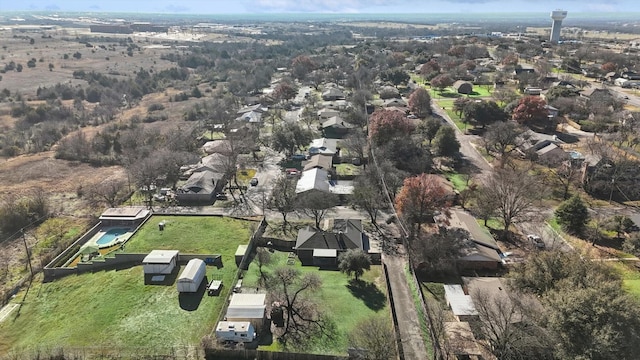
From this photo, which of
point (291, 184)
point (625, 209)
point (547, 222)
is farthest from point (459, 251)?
point (625, 209)

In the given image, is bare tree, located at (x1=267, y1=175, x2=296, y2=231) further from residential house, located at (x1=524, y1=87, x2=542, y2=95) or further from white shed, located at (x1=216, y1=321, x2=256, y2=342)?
residential house, located at (x1=524, y1=87, x2=542, y2=95)

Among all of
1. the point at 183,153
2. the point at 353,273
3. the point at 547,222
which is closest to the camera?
the point at 353,273

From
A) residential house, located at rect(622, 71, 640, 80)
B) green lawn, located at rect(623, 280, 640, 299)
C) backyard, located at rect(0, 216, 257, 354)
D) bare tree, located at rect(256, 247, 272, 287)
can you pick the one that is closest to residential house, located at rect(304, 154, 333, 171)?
bare tree, located at rect(256, 247, 272, 287)

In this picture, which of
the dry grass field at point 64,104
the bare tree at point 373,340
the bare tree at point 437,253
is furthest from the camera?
the dry grass field at point 64,104

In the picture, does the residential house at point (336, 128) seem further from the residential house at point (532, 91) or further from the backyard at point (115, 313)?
the residential house at point (532, 91)

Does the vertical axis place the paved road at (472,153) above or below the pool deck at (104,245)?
above

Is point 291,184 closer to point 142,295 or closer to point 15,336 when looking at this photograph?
point 142,295

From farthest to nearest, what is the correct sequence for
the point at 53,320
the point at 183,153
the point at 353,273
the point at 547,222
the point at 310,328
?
the point at 183,153, the point at 547,222, the point at 353,273, the point at 53,320, the point at 310,328

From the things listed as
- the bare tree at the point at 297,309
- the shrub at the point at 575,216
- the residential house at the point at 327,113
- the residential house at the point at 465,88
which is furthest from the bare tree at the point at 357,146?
the residential house at the point at 465,88
